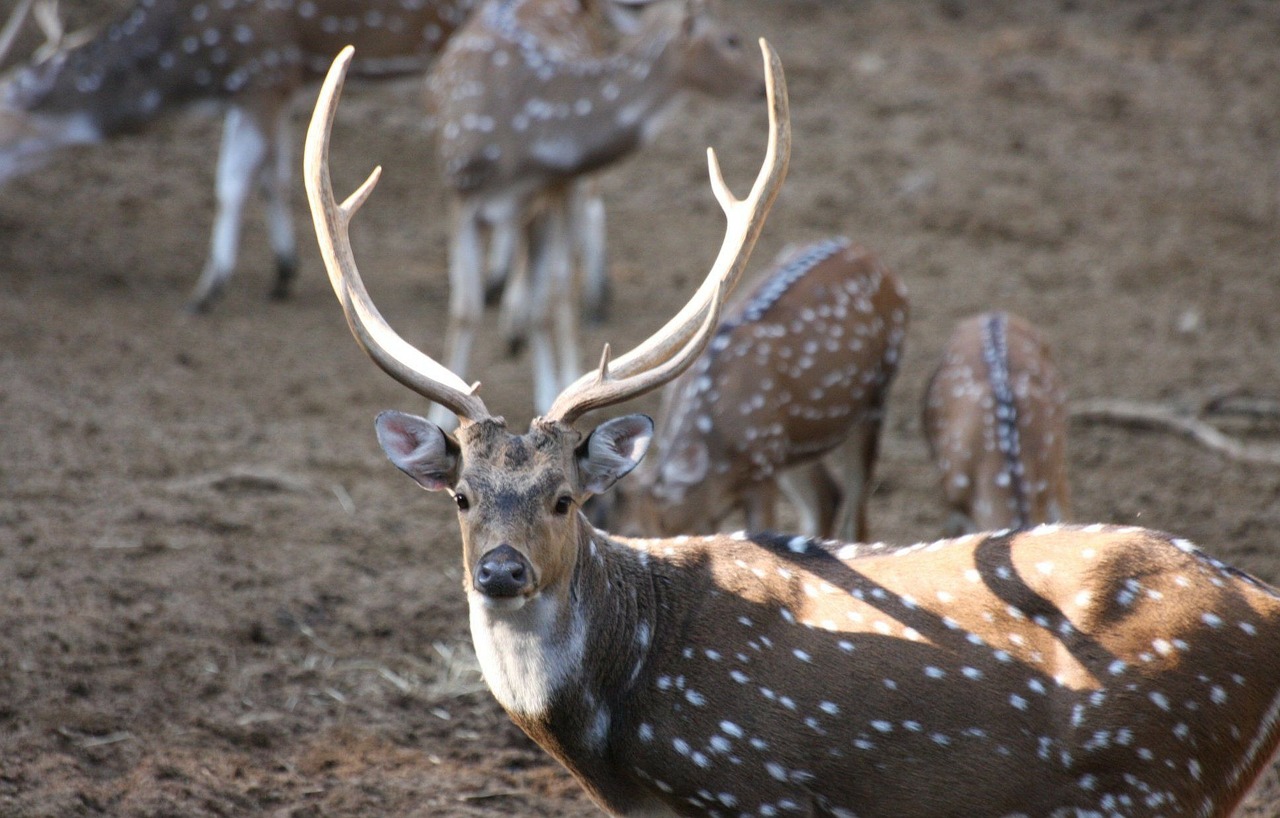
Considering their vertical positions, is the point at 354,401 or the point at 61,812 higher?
the point at 354,401

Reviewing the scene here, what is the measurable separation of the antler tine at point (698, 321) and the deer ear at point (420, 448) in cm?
28

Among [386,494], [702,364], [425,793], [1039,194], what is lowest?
[425,793]

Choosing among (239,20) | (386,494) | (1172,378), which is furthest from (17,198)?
(1172,378)

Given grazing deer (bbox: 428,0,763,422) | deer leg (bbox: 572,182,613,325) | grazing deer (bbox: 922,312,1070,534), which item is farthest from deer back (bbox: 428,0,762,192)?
grazing deer (bbox: 922,312,1070,534)

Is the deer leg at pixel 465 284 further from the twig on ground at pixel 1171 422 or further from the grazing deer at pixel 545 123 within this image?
the twig on ground at pixel 1171 422

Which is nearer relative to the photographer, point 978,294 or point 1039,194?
point 978,294

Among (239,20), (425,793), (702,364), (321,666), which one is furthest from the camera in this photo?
(239,20)

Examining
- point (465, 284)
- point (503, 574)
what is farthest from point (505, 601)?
point (465, 284)

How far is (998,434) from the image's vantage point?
5.34 m

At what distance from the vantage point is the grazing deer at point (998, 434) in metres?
5.23

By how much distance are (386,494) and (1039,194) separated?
17.7ft

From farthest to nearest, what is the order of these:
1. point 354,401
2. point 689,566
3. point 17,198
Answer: point 17,198
point 354,401
point 689,566

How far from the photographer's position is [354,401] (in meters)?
7.18

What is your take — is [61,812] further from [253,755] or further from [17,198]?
[17,198]
